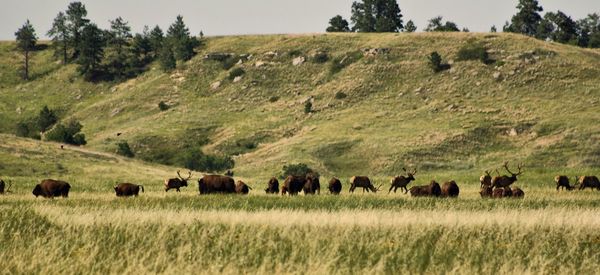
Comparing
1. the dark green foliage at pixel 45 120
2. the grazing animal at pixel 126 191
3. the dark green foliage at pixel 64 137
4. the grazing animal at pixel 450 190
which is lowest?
the grazing animal at pixel 126 191

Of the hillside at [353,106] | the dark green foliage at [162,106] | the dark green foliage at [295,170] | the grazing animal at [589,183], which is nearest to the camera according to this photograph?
the grazing animal at [589,183]

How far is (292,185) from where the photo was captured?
3234 centimetres

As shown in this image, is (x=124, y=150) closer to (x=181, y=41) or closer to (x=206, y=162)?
(x=206, y=162)

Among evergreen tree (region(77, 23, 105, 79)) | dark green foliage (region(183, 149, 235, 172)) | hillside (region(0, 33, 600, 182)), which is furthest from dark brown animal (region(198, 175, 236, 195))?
evergreen tree (region(77, 23, 105, 79))

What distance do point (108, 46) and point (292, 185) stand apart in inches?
4854

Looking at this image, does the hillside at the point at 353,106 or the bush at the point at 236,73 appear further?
the bush at the point at 236,73

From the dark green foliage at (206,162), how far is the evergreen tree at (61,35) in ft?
227

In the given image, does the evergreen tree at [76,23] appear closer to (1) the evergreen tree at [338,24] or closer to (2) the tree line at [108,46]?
(2) the tree line at [108,46]

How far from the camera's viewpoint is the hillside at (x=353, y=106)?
80312 mm

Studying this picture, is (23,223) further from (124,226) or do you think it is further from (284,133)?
(284,133)

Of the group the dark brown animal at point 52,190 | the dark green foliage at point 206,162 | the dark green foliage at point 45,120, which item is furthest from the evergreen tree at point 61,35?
the dark brown animal at point 52,190

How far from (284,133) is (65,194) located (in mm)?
65019

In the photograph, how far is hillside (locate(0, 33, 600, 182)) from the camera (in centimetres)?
8031

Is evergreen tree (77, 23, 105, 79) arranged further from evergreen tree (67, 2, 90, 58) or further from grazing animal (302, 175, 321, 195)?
grazing animal (302, 175, 321, 195)
